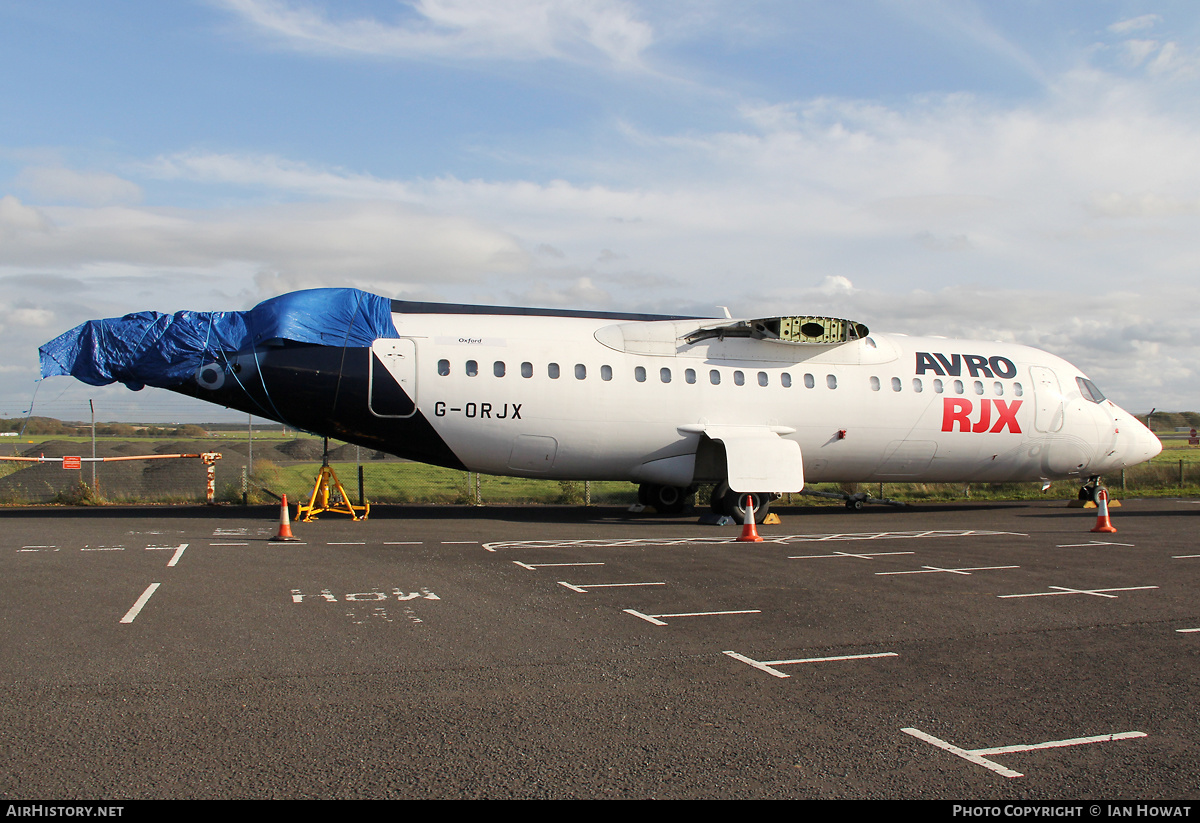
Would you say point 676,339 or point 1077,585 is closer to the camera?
point 1077,585

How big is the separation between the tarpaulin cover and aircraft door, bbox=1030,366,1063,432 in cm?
1579

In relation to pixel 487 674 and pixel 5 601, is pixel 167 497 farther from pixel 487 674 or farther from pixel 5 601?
pixel 487 674

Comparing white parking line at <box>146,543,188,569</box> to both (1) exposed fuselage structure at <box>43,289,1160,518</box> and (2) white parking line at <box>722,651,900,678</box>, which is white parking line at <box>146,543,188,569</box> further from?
(2) white parking line at <box>722,651,900,678</box>

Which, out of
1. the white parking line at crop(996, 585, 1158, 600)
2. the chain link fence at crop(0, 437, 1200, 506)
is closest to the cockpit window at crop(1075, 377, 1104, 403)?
the chain link fence at crop(0, 437, 1200, 506)

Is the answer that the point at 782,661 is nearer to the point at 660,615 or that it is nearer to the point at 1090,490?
the point at 660,615

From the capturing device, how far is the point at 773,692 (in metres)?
6.00

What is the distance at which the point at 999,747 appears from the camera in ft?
16.2

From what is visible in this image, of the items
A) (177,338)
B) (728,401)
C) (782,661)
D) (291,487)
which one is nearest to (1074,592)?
→ (782,661)

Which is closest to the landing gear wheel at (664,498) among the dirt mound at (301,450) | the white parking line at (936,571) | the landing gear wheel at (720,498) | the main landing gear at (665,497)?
the main landing gear at (665,497)

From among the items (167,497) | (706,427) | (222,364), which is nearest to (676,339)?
(706,427)

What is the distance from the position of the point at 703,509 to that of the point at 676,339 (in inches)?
232

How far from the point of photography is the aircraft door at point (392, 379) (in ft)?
54.4

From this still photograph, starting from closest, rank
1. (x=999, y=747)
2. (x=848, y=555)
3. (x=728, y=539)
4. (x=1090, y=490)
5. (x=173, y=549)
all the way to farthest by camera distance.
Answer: (x=999, y=747) < (x=173, y=549) < (x=848, y=555) < (x=728, y=539) < (x=1090, y=490)

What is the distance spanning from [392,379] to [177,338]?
4125 millimetres
